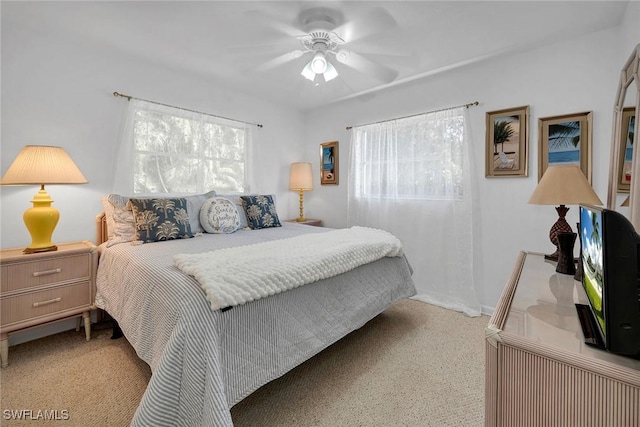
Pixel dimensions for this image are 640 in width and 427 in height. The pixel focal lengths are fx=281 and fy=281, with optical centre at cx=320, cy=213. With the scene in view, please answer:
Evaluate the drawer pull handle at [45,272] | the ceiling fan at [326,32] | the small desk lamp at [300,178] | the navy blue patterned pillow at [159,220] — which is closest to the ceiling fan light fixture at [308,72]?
the ceiling fan at [326,32]

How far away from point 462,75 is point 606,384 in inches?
114

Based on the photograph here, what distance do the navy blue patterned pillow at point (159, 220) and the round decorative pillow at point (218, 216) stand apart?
0.68 ft

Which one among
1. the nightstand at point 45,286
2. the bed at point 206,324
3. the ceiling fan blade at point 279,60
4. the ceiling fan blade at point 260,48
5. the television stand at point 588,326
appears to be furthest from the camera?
the ceiling fan blade at point 279,60

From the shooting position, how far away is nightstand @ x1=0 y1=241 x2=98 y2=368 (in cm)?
183

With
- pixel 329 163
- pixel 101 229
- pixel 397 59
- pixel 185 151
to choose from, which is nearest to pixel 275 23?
pixel 397 59

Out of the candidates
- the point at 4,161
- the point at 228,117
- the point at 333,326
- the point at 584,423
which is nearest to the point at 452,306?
the point at 333,326

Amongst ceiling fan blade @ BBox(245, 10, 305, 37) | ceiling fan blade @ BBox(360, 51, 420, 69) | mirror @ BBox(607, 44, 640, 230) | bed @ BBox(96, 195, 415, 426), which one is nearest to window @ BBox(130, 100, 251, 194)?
bed @ BBox(96, 195, 415, 426)

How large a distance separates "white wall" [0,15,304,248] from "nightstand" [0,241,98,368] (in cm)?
36

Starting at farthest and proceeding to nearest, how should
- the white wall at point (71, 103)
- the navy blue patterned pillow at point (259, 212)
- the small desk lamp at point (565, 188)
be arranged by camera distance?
the navy blue patterned pillow at point (259, 212) → the white wall at point (71, 103) → the small desk lamp at point (565, 188)

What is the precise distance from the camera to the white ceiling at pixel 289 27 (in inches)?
74.5

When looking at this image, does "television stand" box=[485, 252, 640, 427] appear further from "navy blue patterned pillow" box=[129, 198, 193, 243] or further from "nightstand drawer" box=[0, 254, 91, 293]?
"nightstand drawer" box=[0, 254, 91, 293]

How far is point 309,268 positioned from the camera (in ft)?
5.25

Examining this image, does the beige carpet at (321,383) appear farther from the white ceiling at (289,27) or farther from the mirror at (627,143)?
the white ceiling at (289,27)

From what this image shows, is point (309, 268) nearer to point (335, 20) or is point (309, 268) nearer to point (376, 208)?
point (335, 20)
